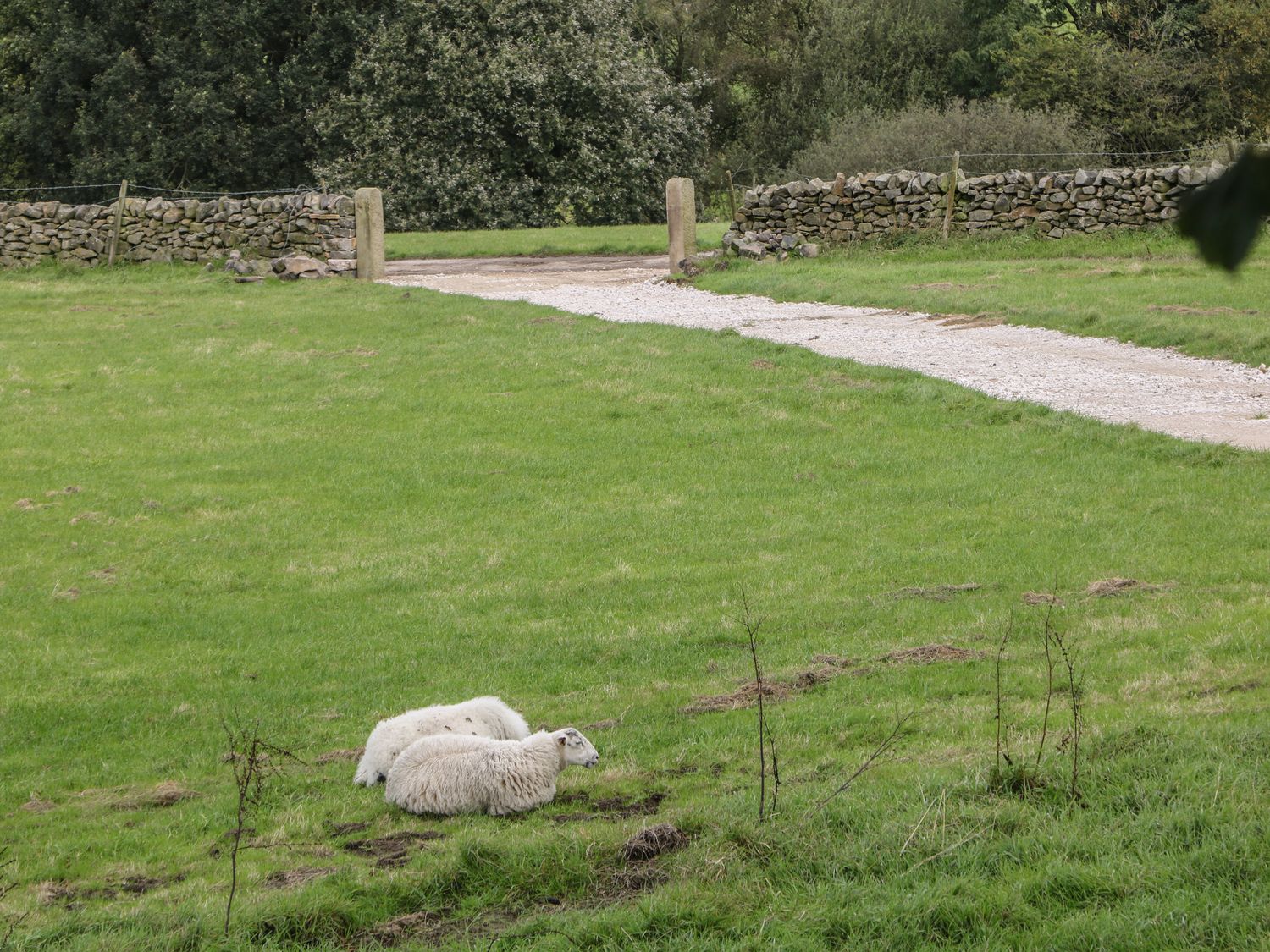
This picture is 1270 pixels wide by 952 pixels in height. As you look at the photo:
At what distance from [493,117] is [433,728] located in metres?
35.1

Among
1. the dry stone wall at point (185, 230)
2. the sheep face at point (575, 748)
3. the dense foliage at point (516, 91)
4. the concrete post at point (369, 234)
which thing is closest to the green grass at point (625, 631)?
the sheep face at point (575, 748)

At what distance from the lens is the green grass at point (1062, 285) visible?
17.5 meters

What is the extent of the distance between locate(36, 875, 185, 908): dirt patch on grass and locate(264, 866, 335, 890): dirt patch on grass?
1.44ft

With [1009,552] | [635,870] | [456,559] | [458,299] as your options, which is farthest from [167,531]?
[458,299]

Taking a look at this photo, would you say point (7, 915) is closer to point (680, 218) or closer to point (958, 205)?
point (680, 218)

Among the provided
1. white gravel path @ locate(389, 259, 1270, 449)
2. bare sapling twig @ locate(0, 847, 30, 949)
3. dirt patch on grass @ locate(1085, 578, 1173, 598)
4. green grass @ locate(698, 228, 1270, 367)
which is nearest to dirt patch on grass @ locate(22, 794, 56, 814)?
bare sapling twig @ locate(0, 847, 30, 949)

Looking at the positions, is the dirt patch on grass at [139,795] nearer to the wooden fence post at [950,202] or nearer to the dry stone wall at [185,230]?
the dry stone wall at [185,230]

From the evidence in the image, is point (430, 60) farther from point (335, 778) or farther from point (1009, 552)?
point (335, 778)

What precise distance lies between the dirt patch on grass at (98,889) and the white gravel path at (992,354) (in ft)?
34.7

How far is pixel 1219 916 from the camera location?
445 cm

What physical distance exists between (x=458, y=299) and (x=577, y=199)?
17846mm

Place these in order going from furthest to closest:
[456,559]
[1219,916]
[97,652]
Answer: [456,559] < [97,652] < [1219,916]

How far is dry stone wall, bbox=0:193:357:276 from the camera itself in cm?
2748

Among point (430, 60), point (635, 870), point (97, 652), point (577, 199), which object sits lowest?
point (97, 652)
